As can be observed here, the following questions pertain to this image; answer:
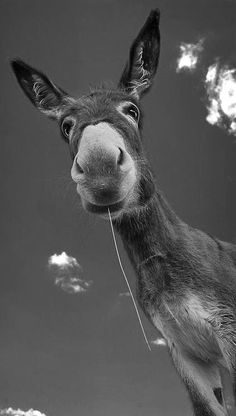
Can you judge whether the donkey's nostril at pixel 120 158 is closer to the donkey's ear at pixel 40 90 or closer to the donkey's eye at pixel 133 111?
the donkey's eye at pixel 133 111

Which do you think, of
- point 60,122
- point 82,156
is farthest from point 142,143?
point 82,156

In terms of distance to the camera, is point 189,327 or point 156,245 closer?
point 189,327

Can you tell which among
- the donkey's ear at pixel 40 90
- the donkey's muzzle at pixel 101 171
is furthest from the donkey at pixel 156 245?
the donkey's ear at pixel 40 90

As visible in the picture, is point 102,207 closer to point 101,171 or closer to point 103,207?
point 103,207

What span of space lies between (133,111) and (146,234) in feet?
4.73

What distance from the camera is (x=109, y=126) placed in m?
3.97

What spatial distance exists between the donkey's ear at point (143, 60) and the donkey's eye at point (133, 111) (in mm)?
350

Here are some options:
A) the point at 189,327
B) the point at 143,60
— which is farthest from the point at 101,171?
the point at 143,60

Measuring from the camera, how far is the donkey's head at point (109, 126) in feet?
11.8

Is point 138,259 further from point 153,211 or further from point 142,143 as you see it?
point 142,143

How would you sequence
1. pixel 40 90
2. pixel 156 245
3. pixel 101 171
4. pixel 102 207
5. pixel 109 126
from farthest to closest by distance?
pixel 40 90
pixel 156 245
pixel 109 126
pixel 102 207
pixel 101 171

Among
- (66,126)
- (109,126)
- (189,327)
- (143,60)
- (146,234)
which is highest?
(143,60)

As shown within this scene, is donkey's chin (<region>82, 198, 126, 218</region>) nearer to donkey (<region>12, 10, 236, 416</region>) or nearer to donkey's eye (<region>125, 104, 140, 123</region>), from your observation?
donkey (<region>12, 10, 236, 416</region>)

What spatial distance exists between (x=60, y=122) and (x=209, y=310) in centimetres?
267
